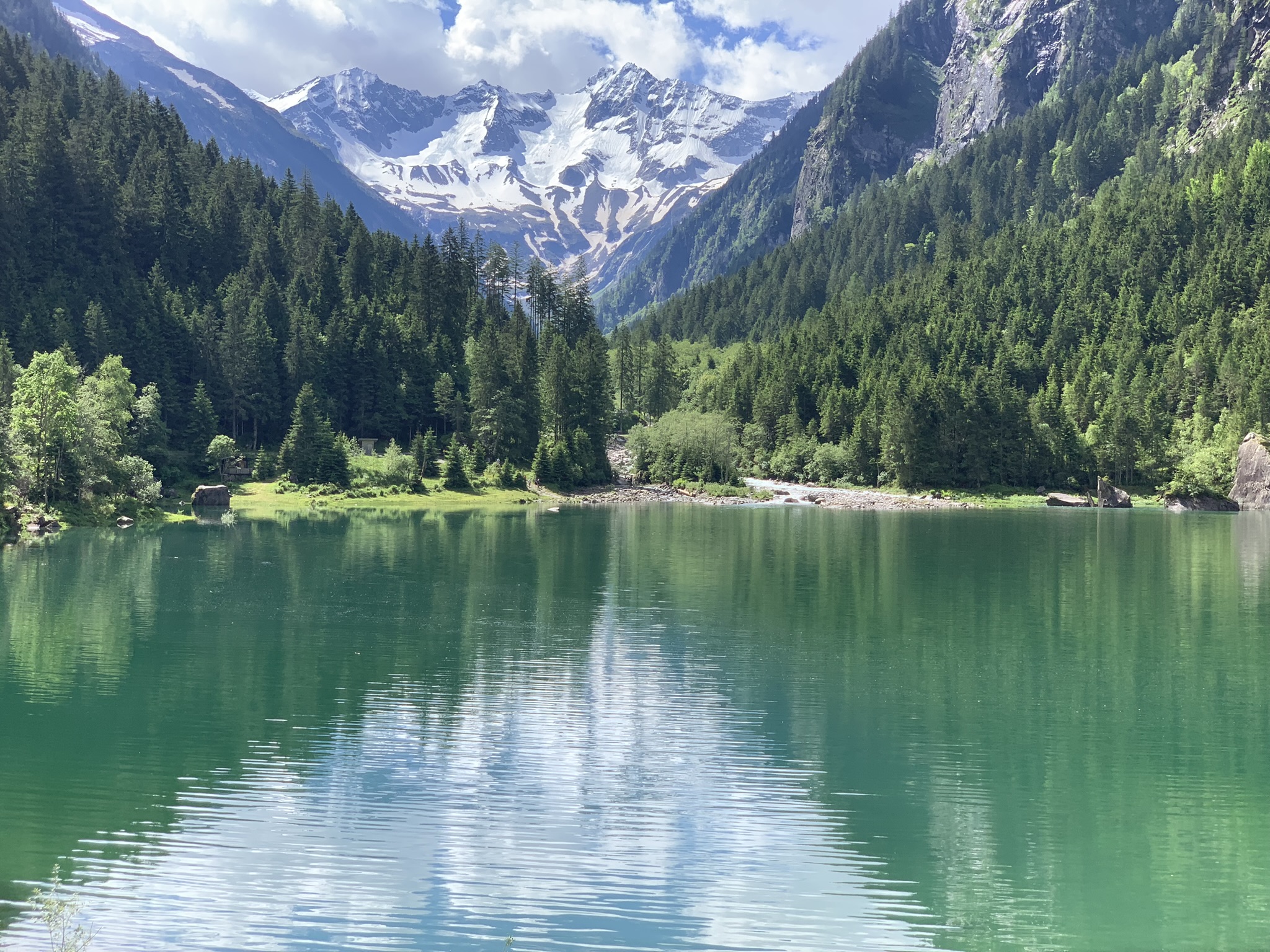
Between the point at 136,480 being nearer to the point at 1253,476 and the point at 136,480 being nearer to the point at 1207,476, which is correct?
the point at 1207,476

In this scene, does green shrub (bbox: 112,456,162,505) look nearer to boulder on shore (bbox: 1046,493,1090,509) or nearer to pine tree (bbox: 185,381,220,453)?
pine tree (bbox: 185,381,220,453)

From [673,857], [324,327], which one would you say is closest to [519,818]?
[673,857]

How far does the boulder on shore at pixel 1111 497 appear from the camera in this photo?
493 ft

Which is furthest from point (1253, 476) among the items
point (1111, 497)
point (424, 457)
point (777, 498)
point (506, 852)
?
point (506, 852)

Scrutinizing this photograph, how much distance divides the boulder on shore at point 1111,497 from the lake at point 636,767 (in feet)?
317

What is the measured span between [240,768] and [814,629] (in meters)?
28.1

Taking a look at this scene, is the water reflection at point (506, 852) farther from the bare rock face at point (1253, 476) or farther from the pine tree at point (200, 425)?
the bare rock face at point (1253, 476)

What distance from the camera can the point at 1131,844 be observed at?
23.1 metres

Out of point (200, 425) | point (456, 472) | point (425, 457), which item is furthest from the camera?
point (425, 457)

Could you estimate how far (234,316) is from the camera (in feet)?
525

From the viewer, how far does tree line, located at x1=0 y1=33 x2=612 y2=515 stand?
152 metres

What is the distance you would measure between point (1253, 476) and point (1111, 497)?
57.2 ft

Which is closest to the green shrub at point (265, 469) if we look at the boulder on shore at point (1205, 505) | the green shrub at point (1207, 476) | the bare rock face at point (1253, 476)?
the boulder on shore at point (1205, 505)

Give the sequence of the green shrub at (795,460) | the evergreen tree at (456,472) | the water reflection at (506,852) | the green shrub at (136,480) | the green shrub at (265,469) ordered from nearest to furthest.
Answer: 1. the water reflection at (506,852)
2. the green shrub at (136,480)
3. the green shrub at (265,469)
4. the evergreen tree at (456,472)
5. the green shrub at (795,460)
